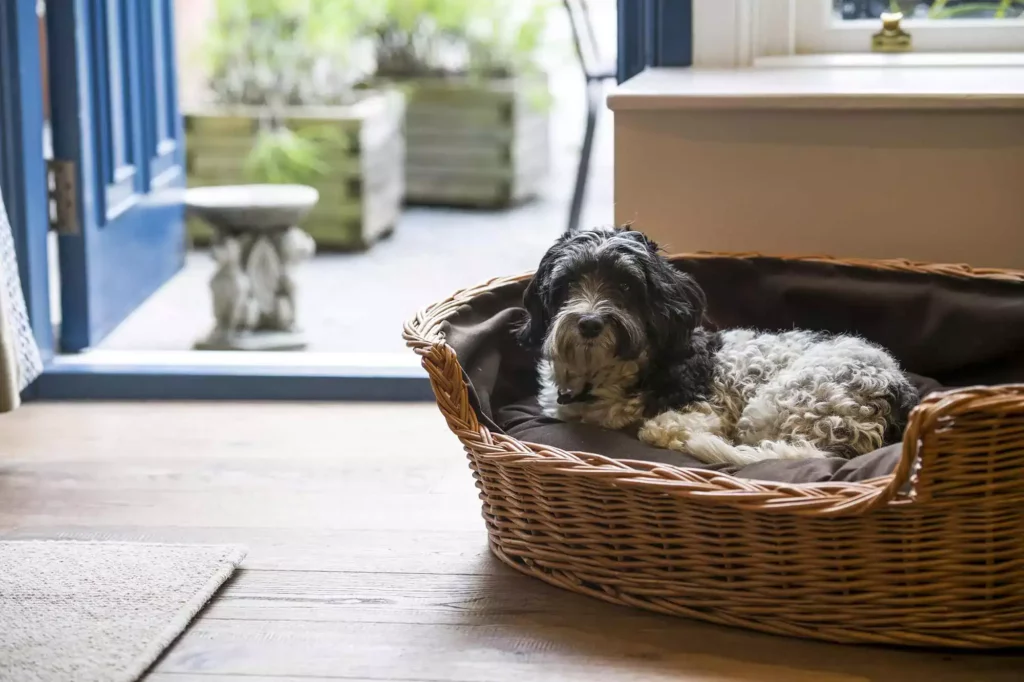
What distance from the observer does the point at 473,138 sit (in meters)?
5.86

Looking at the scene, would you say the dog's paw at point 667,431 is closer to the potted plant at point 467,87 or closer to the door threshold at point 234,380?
the door threshold at point 234,380

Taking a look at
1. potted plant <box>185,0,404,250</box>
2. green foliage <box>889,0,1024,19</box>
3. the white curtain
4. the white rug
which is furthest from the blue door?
green foliage <box>889,0,1024,19</box>

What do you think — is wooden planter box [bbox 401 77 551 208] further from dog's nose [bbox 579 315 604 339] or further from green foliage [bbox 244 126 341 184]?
dog's nose [bbox 579 315 604 339]

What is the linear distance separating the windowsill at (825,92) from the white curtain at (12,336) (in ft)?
4.36

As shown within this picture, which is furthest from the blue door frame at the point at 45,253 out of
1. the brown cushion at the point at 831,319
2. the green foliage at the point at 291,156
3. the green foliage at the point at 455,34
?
the green foliage at the point at 455,34

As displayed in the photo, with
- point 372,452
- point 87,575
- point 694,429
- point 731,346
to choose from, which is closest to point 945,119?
point 731,346

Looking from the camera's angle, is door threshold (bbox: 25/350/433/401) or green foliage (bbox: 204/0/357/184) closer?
door threshold (bbox: 25/350/433/401)

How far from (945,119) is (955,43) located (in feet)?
2.34

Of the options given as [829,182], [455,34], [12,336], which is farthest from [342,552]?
[455,34]

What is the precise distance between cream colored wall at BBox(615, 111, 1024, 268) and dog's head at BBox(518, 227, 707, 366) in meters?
0.54

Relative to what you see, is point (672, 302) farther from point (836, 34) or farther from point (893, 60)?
point (836, 34)

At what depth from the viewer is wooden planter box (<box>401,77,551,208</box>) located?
5.80 metres

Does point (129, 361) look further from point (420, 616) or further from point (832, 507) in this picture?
point (832, 507)

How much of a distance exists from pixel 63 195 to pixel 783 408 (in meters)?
2.02
